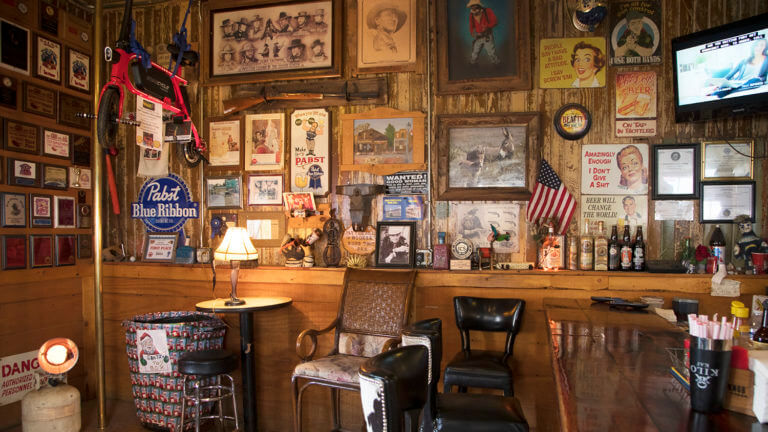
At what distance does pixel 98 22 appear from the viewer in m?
3.71

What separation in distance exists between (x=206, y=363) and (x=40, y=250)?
1.91 m

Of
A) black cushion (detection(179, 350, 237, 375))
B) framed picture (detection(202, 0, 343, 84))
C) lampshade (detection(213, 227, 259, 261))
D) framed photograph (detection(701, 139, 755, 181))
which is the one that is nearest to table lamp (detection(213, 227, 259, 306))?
lampshade (detection(213, 227, 259, 261))

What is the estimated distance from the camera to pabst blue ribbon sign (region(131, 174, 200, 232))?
14.5 ft

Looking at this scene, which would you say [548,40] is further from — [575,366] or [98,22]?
[98,22]

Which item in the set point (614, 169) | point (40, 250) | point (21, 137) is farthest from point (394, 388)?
point (21, 137)

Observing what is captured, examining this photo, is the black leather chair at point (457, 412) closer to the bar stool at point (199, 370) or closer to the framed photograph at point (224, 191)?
the bar stool at point (199, 370)

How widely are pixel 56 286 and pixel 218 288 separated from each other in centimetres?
137

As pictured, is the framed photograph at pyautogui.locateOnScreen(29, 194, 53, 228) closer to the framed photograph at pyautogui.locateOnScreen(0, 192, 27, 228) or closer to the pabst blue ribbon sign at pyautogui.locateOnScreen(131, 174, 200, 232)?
the framed photograph at pyautogui.locateOnScreen(0, 192, 27, 228)

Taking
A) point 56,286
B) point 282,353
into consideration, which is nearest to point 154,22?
point 56,286

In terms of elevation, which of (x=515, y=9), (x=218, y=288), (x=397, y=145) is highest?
(x=515, y=9)

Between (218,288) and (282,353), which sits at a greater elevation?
(218,288)

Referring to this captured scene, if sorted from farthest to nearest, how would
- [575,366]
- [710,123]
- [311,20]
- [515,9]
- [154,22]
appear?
[154,22] → [311,20] → [515,9] → [710,123] → [575,366]

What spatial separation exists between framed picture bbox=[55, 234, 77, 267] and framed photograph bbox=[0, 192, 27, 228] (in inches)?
13.5

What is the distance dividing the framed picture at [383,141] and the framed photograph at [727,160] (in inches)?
80.3
